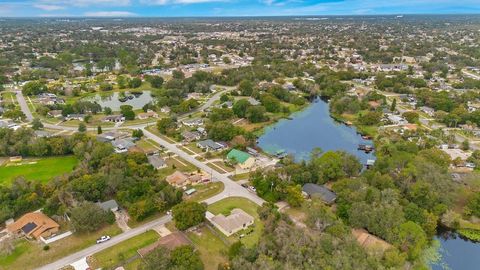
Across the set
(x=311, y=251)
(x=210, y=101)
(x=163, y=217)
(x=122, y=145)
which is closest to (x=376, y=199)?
(x=311, y=251)

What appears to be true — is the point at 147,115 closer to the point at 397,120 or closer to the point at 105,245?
the point at 105,245

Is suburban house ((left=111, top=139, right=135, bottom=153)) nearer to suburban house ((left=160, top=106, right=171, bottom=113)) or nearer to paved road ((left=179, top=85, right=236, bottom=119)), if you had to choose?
paved road ((left=179, top=85, right=236, bottom=119))

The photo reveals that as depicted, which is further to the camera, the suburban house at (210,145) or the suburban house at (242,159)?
the suburban house at (210,145)

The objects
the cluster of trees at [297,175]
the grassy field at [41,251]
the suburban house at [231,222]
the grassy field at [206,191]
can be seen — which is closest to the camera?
the grassy field at [41,251]

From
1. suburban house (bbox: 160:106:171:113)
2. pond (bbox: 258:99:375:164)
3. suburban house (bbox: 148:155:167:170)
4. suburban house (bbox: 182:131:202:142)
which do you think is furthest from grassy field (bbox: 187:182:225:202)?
suburban house (bbox: 160:106:171:113)

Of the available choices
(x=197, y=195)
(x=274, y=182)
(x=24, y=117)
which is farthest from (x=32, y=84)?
(x=274, y=182)

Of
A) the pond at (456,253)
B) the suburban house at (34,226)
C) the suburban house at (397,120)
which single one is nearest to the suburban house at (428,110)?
the suburban house at (397,120)

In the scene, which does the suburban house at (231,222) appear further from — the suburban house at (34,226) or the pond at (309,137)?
the pond at (309,137)
